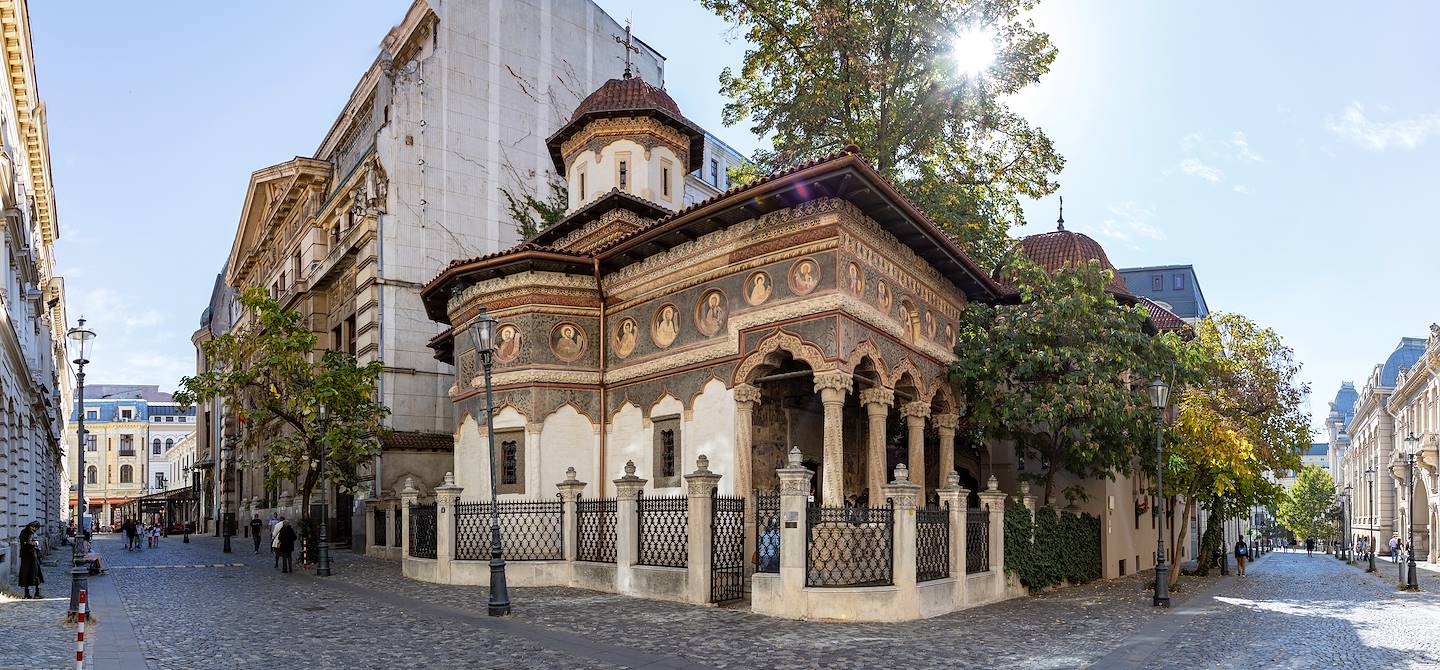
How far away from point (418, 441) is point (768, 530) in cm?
1849

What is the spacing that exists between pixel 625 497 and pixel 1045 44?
16.8 m

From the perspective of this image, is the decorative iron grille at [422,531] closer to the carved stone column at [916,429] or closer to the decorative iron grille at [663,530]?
the decorative iron grille at [663,530]

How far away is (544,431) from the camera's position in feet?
66.7

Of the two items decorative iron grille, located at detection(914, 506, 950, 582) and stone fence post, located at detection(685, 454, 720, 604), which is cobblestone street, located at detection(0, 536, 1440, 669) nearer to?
stone fence post, located at detection(685, 454, 720, 604)

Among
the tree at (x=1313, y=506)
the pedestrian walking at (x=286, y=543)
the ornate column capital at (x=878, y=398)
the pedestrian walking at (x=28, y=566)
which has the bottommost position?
the tree at (x=1313, y=506)

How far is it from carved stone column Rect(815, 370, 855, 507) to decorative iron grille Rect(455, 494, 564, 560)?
5.03 m

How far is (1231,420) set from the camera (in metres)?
23.8

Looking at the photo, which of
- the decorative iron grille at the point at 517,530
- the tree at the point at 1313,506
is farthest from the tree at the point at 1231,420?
the tree at the point at 1313,506

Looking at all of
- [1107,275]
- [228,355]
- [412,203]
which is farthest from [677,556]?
[412,203]

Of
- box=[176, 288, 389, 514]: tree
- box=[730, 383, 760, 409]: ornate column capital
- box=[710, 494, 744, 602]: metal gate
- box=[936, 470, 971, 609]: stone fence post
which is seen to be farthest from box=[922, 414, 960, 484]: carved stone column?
box=[176, 288, 389, 514]: tree

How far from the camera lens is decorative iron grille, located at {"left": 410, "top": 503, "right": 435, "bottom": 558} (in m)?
20.2

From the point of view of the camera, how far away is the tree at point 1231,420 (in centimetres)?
2134

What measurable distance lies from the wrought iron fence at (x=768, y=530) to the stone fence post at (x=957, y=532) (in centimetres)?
291

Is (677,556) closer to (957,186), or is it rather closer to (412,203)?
(957,186)
